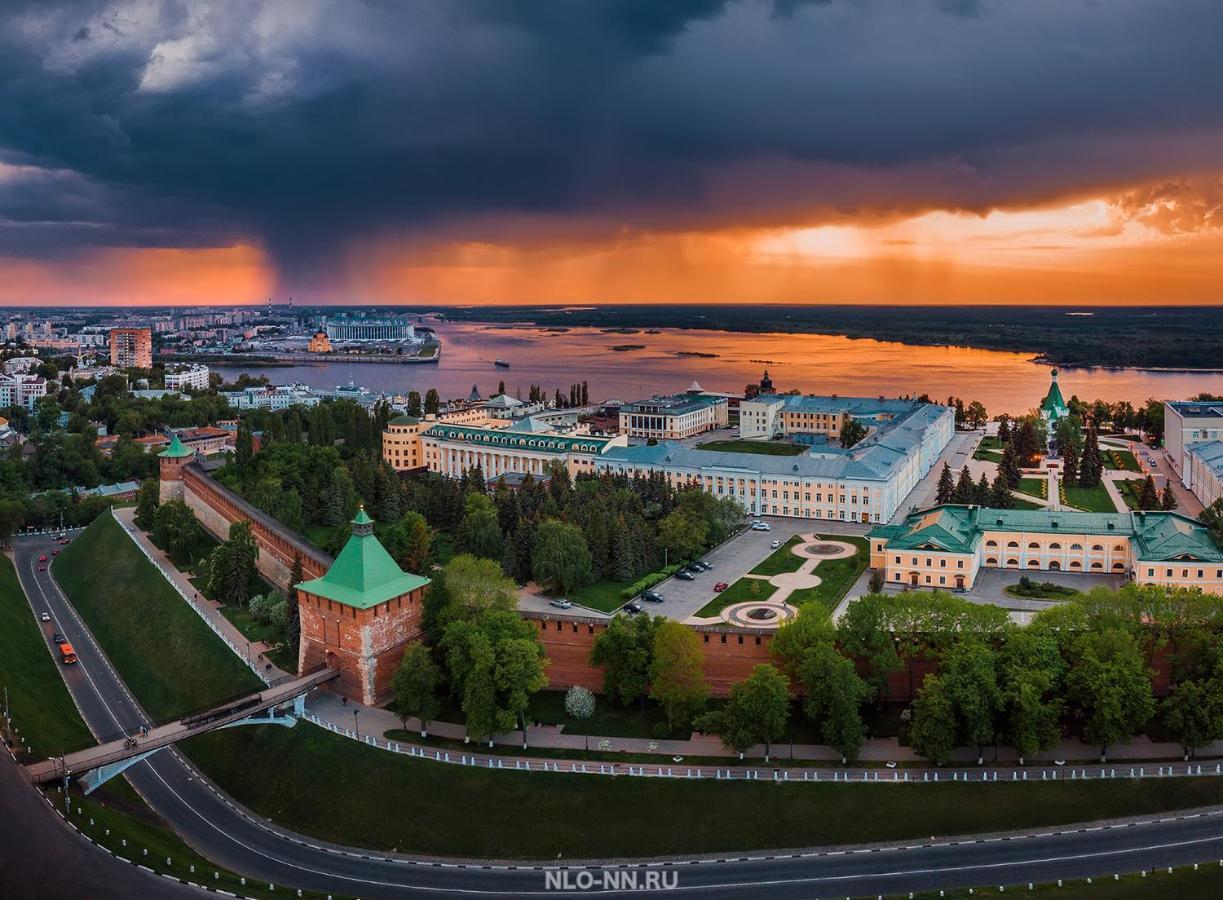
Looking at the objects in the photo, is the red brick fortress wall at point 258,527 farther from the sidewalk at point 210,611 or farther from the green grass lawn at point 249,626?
the sidewalk at point 210,611

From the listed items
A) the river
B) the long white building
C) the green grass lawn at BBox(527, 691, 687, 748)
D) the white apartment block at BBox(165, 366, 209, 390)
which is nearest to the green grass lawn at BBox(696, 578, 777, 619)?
the green grass lawn at BBox(527, 691, 687, 748)

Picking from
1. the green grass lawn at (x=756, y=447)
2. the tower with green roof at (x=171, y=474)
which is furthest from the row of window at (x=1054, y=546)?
the tower with green roof at (x=171, y=474)

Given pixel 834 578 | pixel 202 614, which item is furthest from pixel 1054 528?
pixel 202 614

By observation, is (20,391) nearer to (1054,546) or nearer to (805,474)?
(805,474)

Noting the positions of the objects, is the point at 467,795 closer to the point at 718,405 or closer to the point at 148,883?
the point at 148,883

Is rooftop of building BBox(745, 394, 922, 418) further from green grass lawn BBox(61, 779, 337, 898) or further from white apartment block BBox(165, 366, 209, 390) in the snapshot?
white apartment block BBox(165, 366, 209, 390)

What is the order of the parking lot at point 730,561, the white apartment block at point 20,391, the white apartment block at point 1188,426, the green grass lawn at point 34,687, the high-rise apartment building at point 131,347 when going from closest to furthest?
1. the green grass lawn at point 34,687
2. the parking lot at point 730,561
3. the white apartment block at point 1188,426
4. the white apartment block at point 20,391
5. the high-rise apartment building at point 131,347

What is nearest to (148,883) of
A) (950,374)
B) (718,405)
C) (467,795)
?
(467,795)
